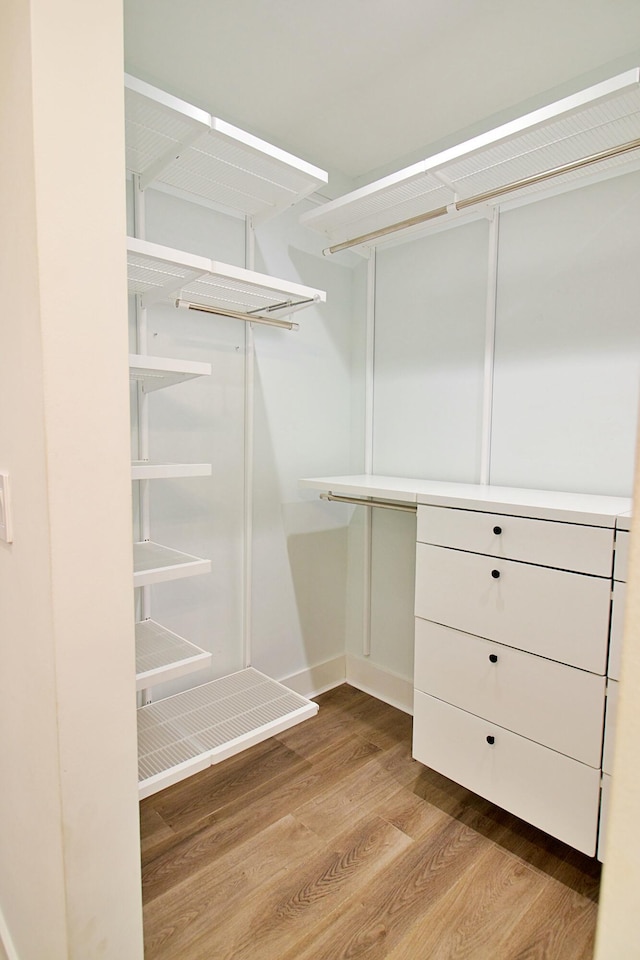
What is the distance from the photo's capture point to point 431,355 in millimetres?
2305

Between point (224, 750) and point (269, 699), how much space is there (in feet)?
1.39

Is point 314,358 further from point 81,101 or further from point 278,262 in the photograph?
point 81,101

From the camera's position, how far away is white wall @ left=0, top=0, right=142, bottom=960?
785 millimetres

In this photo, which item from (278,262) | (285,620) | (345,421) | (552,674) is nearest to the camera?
(552,674)

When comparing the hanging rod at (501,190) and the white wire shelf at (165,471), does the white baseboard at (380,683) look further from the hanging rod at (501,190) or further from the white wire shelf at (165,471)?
the hanging rod at (501,190)

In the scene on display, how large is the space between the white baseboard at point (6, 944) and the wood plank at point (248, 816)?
13.7 inches

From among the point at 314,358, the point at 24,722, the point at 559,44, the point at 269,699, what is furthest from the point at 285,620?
the point at 559,44

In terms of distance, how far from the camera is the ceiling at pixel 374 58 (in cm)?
147

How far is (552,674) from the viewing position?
149 cm

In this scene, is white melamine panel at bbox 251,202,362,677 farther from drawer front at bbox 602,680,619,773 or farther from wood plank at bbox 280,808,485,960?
drawer front at bbox 602,680,619,773

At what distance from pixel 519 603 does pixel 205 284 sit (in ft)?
4.63

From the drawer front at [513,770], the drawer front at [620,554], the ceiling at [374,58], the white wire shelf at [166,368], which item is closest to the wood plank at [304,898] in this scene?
the drawer front at [513,770]

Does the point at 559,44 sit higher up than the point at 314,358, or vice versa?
the point at 559,44

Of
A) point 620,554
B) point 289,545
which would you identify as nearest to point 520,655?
point 620,554
